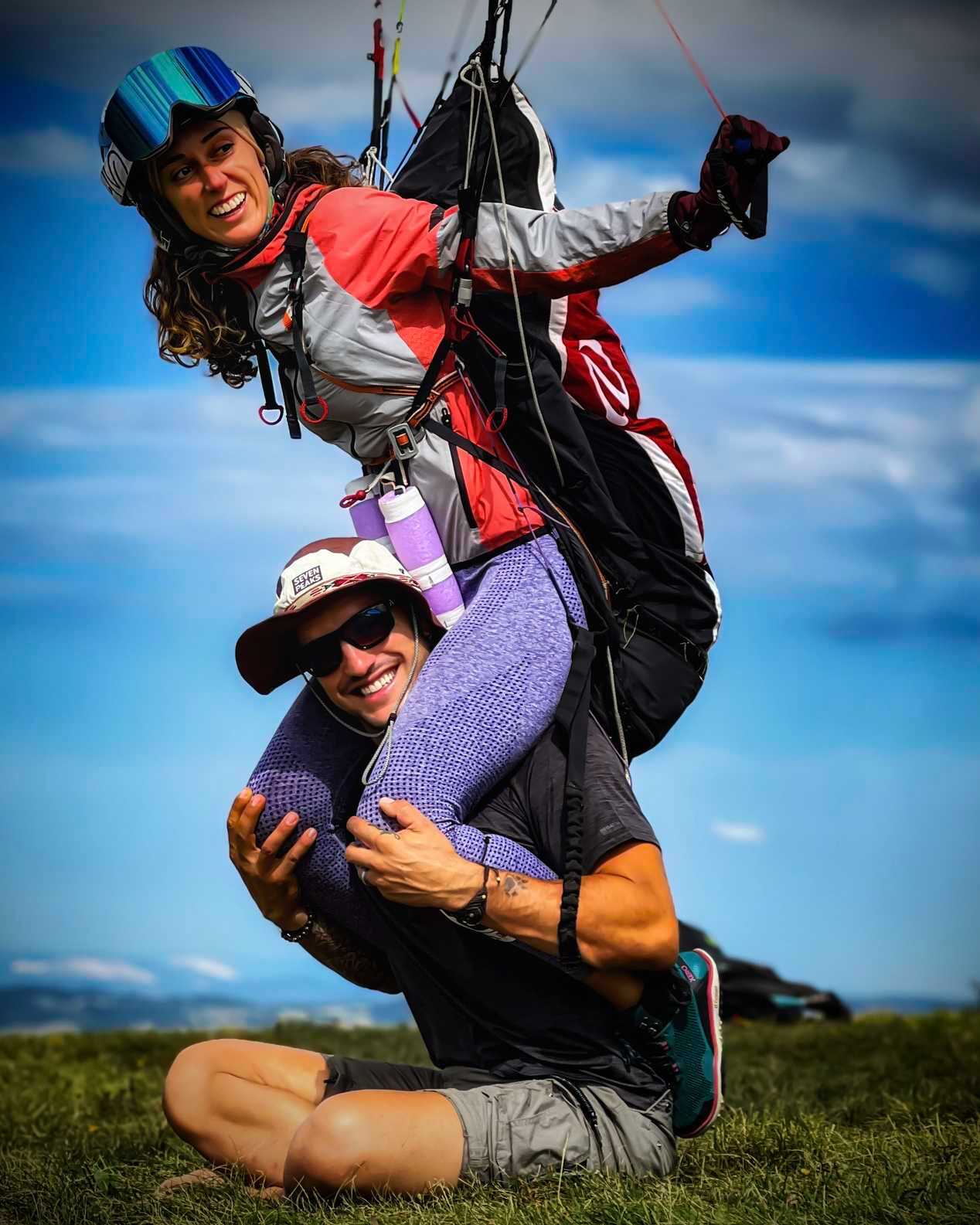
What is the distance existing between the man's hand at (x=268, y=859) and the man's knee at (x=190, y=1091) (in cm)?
39

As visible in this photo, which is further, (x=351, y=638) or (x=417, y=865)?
(x=351, y=638)

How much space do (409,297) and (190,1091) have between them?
2.05 meters

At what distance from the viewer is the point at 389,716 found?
11.2 ft

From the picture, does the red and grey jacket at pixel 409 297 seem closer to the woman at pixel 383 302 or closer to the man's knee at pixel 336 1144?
the woman at pixel 383 302

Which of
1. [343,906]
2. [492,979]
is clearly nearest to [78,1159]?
[343,906]

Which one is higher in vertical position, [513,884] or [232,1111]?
[513,884]

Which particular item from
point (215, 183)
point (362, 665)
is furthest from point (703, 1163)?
point (215, 183)

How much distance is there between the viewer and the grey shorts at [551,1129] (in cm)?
311

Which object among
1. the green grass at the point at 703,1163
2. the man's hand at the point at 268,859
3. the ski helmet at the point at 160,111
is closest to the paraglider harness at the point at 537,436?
the ski helmet at the point at 160,111

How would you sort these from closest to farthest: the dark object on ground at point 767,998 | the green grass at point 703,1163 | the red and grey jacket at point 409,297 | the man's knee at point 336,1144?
the green grass at point 703,1163
the man's knee at point 336,1144
the red and grey jacket at point 409,297
the dark object on ground at point 767,998

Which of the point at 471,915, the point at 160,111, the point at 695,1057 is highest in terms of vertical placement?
the point at 160,111

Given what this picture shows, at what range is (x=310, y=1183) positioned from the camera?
3045 mm

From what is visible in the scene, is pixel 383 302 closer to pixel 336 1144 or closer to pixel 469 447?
pixel 469 447

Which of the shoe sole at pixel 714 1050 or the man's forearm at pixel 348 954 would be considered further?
the man's forearm at pixel 348 954
